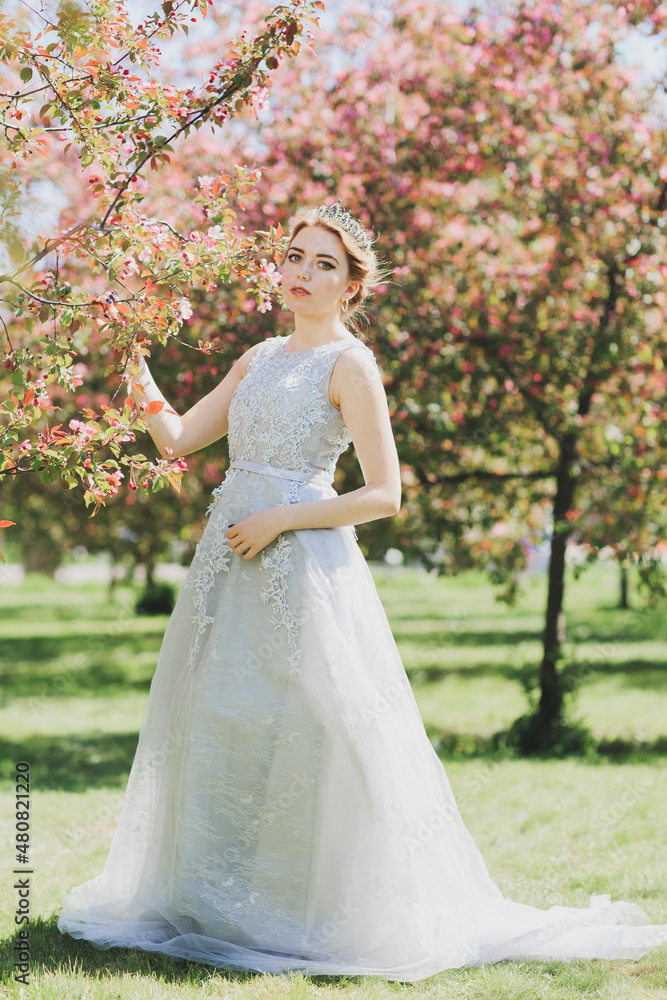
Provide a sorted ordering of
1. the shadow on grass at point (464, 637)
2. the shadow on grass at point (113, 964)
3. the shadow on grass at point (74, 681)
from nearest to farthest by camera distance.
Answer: the shadow on grass at point (113, 964)
the shadow on grass at point (74, 681)
the shadow on grass at point (464, 637)

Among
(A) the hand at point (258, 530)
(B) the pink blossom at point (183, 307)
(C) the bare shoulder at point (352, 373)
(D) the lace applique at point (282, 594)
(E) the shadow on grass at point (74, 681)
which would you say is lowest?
(E) the shadow on grass at point (74, 681)

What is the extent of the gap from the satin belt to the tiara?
82 cm

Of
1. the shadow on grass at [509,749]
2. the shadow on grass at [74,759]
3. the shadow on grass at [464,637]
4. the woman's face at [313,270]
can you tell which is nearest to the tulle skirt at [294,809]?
the woman's face at [313,270]

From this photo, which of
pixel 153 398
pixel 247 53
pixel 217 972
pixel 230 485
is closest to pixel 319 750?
pixel 217 972

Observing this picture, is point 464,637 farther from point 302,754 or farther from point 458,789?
point 302,754

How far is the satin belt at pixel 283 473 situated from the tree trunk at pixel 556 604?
4180 mm

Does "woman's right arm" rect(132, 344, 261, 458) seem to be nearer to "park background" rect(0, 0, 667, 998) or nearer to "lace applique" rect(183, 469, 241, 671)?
"lace applique" rect(183, 469, 241, 671)

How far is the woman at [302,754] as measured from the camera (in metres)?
3.12

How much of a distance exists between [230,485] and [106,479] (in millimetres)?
677

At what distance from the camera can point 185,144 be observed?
7.52m

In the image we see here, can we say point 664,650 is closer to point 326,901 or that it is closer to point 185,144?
point 185,144

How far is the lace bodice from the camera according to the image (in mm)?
3311

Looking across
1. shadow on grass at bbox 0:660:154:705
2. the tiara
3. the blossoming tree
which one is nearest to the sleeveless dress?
the tiara

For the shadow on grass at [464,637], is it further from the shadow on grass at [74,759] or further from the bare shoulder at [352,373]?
the bare shoulder at [352,373]
